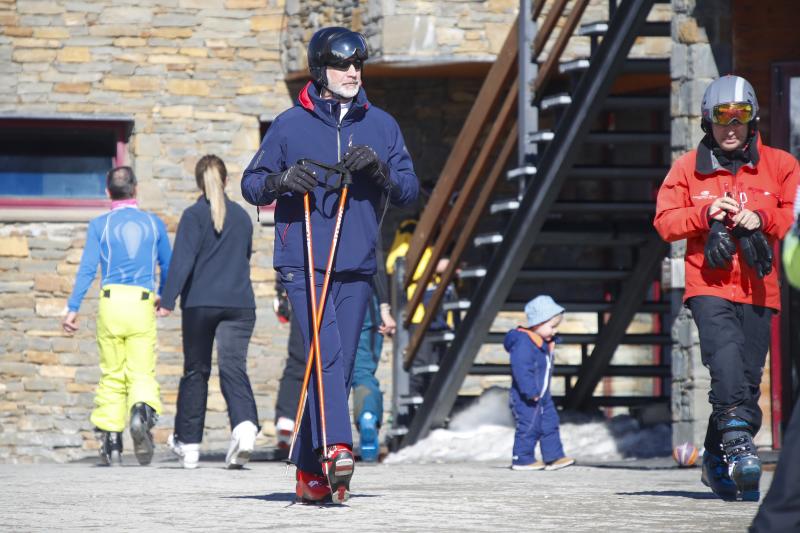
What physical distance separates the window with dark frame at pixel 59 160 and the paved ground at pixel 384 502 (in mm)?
5899

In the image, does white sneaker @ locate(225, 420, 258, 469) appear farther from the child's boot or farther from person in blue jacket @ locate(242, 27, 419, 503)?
person in blue jacket @ locate(242, 27, 419, 503)

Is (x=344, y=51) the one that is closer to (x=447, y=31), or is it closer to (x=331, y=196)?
(x=331, y=196)

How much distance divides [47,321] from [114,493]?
8.06m

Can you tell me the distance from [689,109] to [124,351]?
3.83m

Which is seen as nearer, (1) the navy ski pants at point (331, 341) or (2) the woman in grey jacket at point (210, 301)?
(1) the navy ski pants at point (331, 341)

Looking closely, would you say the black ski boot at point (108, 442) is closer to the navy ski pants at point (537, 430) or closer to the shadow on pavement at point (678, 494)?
the navy ski pants at point (537, 430)

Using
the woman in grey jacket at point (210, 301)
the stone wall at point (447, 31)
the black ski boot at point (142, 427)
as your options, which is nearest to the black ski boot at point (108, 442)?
the black ski boot at point (142, 427)

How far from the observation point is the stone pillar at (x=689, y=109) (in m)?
10.6

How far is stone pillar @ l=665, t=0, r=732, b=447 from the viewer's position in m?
10.6

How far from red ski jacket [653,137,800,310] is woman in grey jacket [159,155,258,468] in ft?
13.2

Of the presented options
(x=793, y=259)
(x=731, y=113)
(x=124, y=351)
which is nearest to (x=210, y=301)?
(x=124, y=351)

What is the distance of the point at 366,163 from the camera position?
23.8 feet

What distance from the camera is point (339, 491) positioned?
717 centimetres

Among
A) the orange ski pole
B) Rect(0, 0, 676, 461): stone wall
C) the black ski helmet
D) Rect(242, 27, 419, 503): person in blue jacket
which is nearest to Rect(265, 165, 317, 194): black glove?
Rect(242, 27, 419, 503): person in blue jacket
